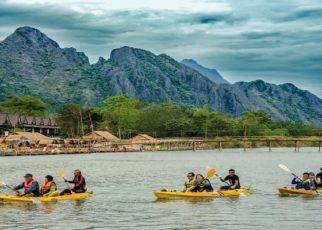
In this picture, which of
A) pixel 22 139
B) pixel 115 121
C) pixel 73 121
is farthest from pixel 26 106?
pixel 22 139

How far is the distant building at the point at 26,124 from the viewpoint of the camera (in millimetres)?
148375

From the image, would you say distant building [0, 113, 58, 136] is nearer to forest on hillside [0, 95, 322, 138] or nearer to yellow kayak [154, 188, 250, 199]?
forest on hillside [0, 95, 322, 138]

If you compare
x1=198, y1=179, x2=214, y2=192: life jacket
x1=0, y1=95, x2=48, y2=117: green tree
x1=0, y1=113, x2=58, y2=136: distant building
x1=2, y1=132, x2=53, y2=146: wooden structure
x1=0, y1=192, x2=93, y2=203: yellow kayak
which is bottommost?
x1=0, y1=192, x2=93, y2=203: yellow kayak

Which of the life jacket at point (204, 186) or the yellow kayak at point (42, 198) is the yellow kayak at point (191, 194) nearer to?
the life jacket at point (204, 186)

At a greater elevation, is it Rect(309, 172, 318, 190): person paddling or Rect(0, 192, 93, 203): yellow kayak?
Rect(309, 172, 318, 190): person paddling

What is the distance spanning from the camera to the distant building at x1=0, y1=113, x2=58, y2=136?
487 feet

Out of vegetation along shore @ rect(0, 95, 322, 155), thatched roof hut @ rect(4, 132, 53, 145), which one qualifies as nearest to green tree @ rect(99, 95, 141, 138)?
vegetation along shore @ rect(0, 95, 322, 155)

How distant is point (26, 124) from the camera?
518 feet

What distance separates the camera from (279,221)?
29.8 metres

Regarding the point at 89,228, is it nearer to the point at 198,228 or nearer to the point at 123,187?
the point at 198,228

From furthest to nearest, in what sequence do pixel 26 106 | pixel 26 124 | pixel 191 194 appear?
1. pixel 26 106
2. pixel 26 124
3. pixel 191 194

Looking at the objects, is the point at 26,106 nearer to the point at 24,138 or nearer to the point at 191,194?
the point at 24,138

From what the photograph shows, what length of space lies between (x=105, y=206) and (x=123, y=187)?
14.8 metres

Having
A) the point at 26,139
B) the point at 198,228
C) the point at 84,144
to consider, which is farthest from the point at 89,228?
the point at 84,144
